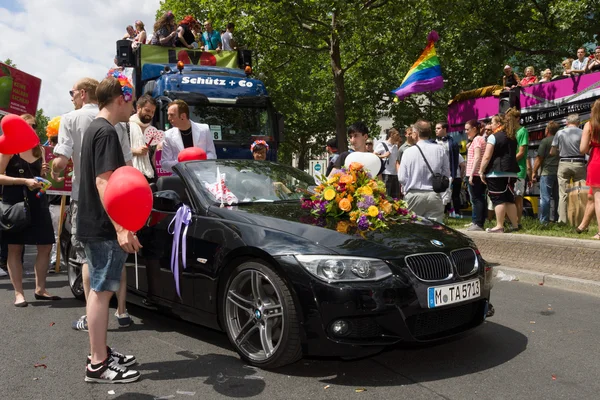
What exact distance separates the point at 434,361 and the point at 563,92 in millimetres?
9070

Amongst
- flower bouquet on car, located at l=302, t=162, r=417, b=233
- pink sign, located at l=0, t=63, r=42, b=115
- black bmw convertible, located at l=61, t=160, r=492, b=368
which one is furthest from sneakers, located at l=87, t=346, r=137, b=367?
pink sign, located at l=0, t=63, r=42, b=115

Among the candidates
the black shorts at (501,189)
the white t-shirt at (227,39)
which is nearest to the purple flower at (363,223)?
the black shorts at (501,189)

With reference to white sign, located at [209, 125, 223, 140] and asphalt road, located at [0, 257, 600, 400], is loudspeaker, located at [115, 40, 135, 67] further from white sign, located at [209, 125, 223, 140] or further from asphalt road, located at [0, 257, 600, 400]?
asphalt road, located at [0, 257, 600, 400]

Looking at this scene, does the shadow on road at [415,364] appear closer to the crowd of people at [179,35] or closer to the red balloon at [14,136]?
the red balloon at [14,136]

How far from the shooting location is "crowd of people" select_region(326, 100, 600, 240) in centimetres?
676

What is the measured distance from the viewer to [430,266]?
12.8ft

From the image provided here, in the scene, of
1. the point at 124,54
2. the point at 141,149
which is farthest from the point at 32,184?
the point at 124,54

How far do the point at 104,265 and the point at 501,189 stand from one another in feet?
21.2

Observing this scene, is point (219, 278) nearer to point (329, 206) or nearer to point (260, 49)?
Answer: point (329, 206)

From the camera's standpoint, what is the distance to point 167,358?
432 cm

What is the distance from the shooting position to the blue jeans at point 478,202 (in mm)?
9492

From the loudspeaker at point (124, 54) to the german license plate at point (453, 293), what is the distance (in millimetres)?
11296

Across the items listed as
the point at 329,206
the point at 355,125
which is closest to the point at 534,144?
the point at 355,125

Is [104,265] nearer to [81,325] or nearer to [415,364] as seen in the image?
[81,325]
